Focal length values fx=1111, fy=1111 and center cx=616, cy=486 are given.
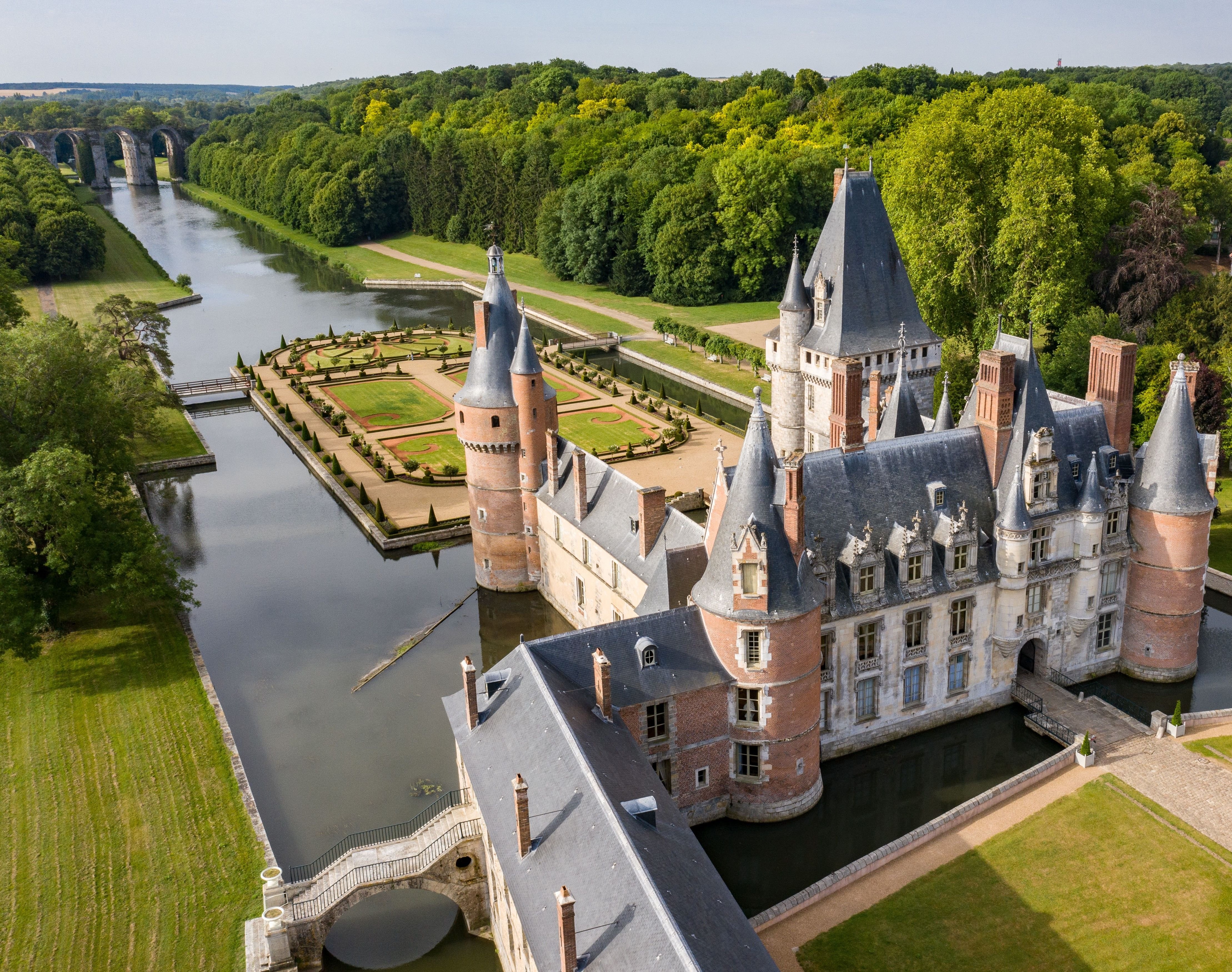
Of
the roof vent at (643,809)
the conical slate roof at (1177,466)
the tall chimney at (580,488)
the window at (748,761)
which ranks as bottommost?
the window at (748,761)

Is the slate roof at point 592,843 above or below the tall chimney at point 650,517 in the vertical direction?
below

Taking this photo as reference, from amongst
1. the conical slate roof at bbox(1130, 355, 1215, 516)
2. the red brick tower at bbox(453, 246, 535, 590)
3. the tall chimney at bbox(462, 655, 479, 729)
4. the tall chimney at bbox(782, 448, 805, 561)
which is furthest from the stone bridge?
the conical slate roof at bbox(1130, 355, 1215, 516)

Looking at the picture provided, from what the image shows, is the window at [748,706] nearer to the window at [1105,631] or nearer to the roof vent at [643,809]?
the roof vent at [643,809]

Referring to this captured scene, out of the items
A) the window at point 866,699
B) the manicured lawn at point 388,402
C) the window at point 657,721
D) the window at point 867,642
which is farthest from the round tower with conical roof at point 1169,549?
the manicured lawn at point 388,402

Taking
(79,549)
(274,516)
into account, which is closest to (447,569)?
(274,516)

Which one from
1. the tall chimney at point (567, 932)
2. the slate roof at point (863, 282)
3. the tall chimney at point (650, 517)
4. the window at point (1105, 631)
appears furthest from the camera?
the slate roof at point (863, 282)

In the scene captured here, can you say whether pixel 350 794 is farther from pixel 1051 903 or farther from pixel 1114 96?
pixel 1114 96
